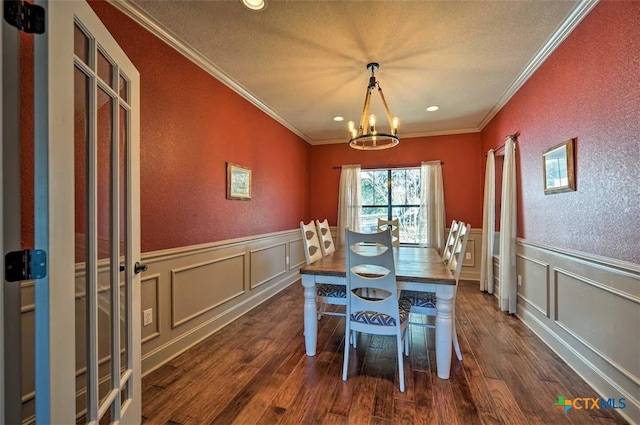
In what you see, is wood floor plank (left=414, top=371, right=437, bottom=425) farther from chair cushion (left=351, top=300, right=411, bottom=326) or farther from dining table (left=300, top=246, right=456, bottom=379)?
chair cushion (left=351, top=300, right=411, bottom=326)

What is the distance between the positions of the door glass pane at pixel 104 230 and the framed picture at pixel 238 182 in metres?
1.65

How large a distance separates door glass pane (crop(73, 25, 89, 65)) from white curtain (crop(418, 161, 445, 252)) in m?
4.62

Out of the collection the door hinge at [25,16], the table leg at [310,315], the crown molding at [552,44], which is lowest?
the table leg at [310,315]

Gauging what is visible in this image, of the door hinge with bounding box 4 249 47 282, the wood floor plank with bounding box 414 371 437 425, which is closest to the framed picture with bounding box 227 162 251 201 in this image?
the door hinge with bounding box 4 249 47 282

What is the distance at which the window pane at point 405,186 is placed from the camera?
5100 millimetres

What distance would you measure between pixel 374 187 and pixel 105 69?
14.8 ft

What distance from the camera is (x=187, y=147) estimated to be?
2.42 meters

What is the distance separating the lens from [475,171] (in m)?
4.69

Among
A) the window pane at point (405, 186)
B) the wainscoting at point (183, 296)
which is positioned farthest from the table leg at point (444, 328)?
Result: the window pane at point (405, 186)

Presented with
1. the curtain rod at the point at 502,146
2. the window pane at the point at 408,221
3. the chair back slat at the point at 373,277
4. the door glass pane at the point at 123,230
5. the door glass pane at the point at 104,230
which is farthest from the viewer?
the window pane at the point at 408,221

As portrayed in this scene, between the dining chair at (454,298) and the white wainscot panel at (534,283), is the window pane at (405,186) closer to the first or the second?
the white wainscot panel at (534,283)

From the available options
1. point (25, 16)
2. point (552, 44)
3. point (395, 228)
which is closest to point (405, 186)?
point (395, 228)

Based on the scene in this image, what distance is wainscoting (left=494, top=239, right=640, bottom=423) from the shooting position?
1.59 meters

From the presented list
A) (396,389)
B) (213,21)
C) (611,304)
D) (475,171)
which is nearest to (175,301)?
(396,389)
